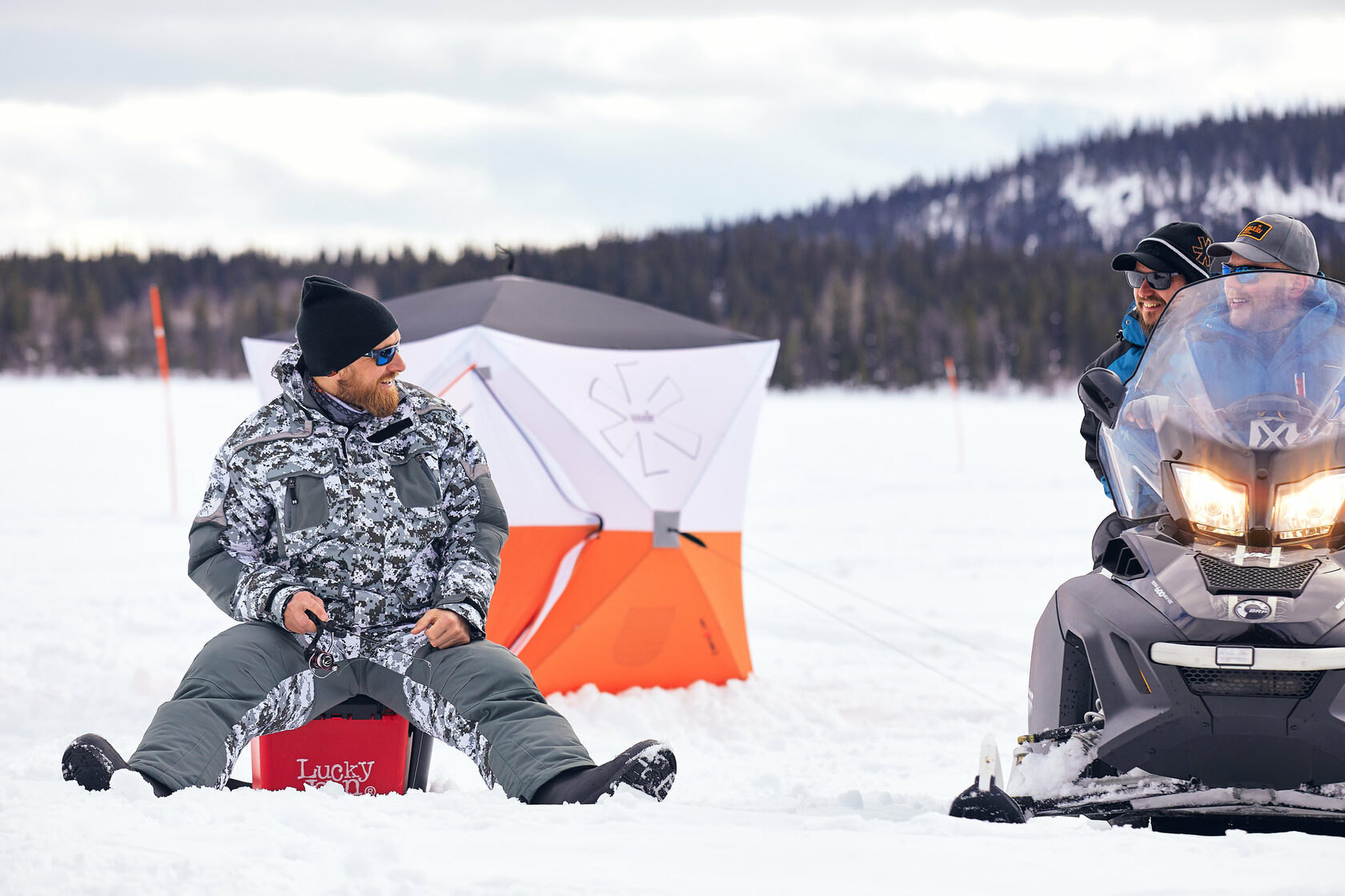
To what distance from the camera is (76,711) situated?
15.1 ft

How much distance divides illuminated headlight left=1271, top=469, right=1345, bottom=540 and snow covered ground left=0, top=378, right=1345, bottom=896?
Result: 1.85 feet

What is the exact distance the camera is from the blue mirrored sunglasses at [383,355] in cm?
299

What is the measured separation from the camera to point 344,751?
288 centimetres

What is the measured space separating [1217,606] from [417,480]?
1735 mm

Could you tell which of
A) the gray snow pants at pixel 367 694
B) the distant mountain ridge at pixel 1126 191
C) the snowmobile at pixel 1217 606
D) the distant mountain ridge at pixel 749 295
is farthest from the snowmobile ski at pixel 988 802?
the distant mountain ridge at pixel 1126 191

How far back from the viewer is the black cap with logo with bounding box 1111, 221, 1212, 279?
11.1ft

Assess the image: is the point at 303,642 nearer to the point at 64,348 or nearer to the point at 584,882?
the point at 584,882

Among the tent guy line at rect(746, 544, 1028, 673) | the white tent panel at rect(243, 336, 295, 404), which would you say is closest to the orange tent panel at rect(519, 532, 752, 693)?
the tent guy line at rect(746, 544, 1028, 673)

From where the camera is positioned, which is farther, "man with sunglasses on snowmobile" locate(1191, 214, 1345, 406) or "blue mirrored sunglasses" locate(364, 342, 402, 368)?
"blue mirrored sunglasses" locate(364, 342, 402, 368)

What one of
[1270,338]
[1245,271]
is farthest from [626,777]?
[1245,271]

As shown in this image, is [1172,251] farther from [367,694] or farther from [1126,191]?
[1126,191]

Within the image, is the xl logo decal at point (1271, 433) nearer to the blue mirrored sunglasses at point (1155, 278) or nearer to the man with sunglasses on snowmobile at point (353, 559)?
the blue mirrored sunglasses at point (1155, 278)

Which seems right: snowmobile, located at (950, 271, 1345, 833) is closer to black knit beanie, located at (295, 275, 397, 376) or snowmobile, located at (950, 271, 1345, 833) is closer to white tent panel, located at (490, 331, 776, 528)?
black knit beanie, located at (295, 275, 397, 376)

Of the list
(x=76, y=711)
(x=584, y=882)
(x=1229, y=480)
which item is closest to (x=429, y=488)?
(x=584, y=882)
